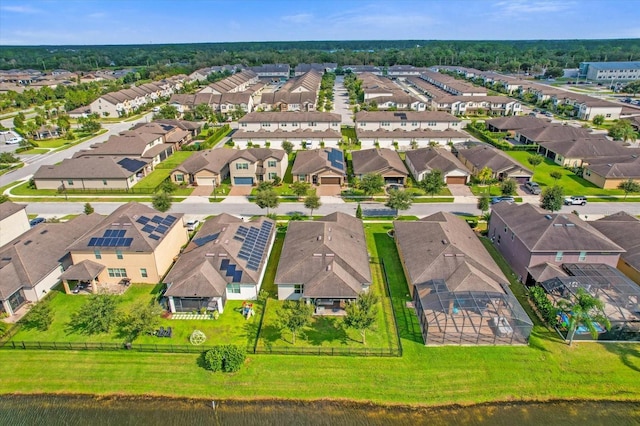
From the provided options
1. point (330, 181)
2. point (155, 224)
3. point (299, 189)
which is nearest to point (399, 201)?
point (299, 189)

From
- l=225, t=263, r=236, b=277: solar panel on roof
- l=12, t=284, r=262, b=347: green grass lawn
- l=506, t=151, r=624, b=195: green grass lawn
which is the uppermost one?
l=225, t=263, r=236, b=277: solar panel on roof

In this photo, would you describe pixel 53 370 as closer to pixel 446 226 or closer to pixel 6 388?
pixel 6 388

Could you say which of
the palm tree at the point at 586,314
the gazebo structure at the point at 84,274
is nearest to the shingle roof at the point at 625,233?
the palm tree at the point at 586,314

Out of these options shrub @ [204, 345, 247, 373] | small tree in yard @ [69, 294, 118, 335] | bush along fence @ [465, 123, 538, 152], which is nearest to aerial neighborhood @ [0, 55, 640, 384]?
small tree in yard @ [69, 294, 118, 335]

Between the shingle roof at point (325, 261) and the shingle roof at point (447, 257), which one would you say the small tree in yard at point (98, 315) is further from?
the shingle roof at point (447, 257)

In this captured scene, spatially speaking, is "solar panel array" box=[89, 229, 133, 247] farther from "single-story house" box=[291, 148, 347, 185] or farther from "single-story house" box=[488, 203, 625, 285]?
"single-story house" box=[488, 203, 625, 285]

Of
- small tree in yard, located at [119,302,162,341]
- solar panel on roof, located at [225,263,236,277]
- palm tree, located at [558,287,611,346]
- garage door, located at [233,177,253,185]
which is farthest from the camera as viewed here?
garage door, located at [233,177,253,185]
